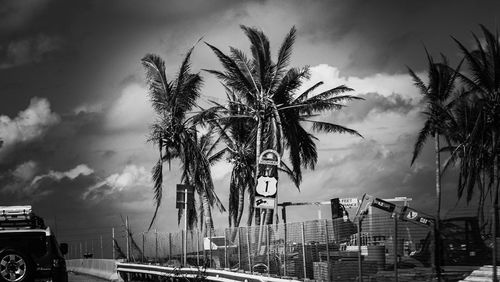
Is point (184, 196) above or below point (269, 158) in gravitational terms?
below

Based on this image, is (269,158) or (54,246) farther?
(269,158)

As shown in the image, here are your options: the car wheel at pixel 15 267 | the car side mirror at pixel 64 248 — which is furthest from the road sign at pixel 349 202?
the car wheel at pixel 15 267

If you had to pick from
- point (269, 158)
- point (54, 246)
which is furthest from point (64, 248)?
point (269, 158)

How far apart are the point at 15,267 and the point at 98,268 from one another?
24.4 metres

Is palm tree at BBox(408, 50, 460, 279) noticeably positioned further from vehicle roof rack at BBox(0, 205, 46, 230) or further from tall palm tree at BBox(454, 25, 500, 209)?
vehicle roof rack at BBox(0, 205, 46, 230)

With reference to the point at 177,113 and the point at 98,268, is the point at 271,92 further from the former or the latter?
the point at 98,268

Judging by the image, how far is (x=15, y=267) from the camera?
15.4 metres

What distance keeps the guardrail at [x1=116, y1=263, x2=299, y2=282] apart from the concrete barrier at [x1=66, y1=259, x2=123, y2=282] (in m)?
1.60

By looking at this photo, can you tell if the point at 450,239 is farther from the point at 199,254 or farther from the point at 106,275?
the point at 106,275

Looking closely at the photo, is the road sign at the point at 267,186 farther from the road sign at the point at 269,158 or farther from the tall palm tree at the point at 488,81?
the tall palm tree at the point at 488,81

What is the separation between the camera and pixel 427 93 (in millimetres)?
42938

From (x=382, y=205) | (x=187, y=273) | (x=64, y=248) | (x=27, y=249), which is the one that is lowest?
(x=187, y=273)

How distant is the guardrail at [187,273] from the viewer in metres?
20.1

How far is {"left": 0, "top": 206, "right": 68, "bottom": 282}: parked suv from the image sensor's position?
50.7 feet
